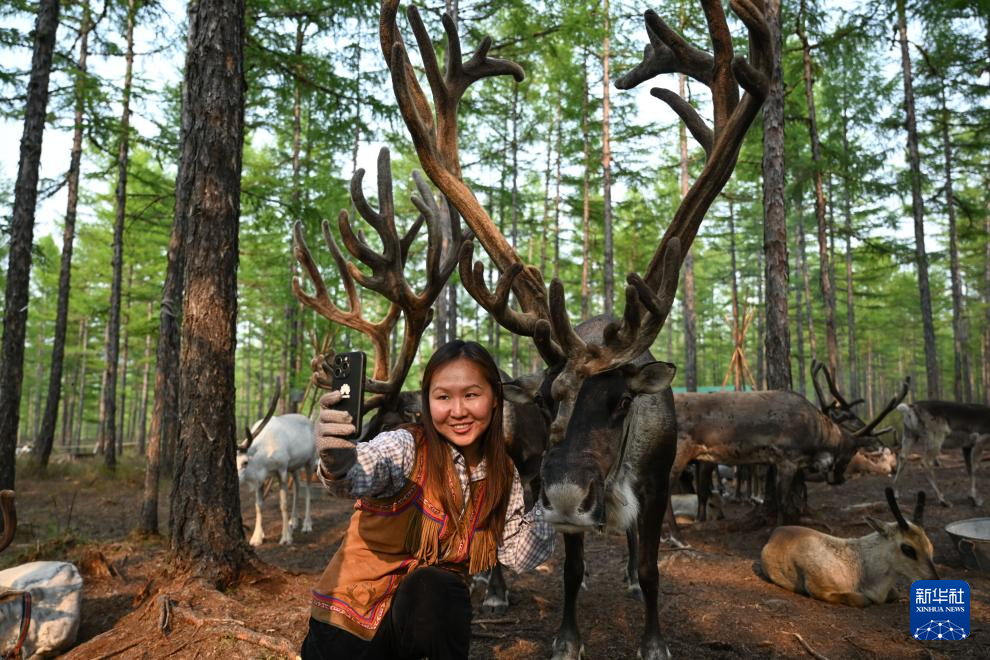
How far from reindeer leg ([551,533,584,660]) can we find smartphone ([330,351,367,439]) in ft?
6.94

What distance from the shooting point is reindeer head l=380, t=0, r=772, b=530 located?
2.87 m

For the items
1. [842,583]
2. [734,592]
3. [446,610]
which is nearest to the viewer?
[446,610]

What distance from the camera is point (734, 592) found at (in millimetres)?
4922

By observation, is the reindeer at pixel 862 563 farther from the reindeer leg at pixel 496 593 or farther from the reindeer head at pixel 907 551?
the reindeer leg at pixel 496 593

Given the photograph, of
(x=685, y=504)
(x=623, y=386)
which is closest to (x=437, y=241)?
(x=623, y=386)

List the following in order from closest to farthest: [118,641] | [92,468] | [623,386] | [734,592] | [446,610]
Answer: [446,610]
[623,386]
[118,641]
[734,592]
[92,468]

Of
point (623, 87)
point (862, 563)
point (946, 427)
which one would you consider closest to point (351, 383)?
point (623, 87)

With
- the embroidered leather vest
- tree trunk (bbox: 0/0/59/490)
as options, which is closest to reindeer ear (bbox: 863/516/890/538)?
the embroidered leather vest

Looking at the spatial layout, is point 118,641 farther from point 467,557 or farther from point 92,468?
point 92,468

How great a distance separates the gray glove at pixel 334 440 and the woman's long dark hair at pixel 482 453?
41 cm

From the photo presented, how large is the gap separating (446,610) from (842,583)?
13.2ft

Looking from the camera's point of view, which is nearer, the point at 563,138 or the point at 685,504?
the point at 685,504

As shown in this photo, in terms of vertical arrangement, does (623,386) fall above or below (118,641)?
above

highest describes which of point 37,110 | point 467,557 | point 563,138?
point 563,138
